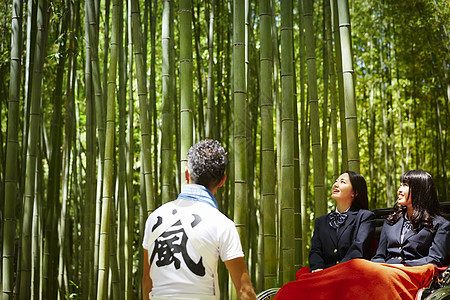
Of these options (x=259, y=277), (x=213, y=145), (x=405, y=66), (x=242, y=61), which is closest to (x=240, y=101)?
(x=242, y=61)

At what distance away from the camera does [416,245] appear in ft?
Result: 7.90

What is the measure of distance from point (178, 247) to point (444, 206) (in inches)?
69.9

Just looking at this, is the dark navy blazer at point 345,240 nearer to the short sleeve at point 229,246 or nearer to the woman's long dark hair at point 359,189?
the woman's long dark hair at point 359,189

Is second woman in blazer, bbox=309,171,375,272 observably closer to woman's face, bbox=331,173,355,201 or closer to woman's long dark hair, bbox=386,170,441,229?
woman's face, bbox=331,173,355,201

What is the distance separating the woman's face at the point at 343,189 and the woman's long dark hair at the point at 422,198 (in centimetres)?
27

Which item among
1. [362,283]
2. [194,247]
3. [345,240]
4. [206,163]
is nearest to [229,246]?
[194,247]

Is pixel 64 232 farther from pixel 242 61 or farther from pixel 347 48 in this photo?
pixel 347 48

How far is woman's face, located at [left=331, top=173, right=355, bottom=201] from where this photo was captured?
259 cm

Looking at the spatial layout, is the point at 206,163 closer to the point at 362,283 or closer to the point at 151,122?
the point at 362,283

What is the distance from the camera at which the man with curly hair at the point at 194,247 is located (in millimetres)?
1556

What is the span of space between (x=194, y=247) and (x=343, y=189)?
48.5 inches

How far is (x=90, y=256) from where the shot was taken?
400cm

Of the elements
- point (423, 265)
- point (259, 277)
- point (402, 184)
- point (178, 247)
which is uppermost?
point (402, 184)

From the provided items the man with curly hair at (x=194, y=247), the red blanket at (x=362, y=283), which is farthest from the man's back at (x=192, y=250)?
the red blanket at (x=362, y=283)
